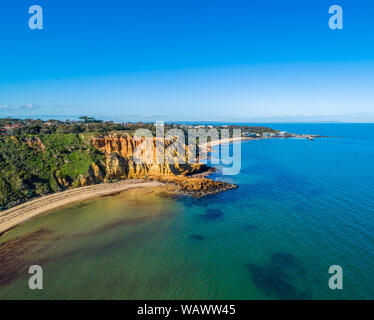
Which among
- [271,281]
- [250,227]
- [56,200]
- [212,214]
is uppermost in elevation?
[56,200]

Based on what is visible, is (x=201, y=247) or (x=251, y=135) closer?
(x=201, y=247)

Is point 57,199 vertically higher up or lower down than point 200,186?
lower down

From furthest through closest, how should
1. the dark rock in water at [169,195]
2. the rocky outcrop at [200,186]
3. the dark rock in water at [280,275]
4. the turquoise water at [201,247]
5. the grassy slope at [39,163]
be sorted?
the rocky outcrop at [200,186]
the dark rock in water at [169,195]
the grassy slope at [39,163]
the turquoise water at [201,247]
the dark rock in water at [280,275]

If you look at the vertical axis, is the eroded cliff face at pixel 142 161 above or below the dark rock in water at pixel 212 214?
above

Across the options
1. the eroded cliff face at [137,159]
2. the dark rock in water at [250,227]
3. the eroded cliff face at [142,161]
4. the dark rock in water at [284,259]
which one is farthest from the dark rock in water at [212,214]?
the eroded cliff face at [137,159]

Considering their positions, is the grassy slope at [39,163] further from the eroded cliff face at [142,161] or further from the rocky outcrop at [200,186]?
the rocky outcrop at [200,186]

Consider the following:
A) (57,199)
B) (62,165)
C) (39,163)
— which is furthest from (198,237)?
(39,163)

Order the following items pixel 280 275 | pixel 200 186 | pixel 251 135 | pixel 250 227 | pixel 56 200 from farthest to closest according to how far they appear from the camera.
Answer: pixel 251 135 < pixel 200 186 < pixel 56 200 < pixel 250 227 < pixel 280 275

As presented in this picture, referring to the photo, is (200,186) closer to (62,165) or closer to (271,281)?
(271,281)
